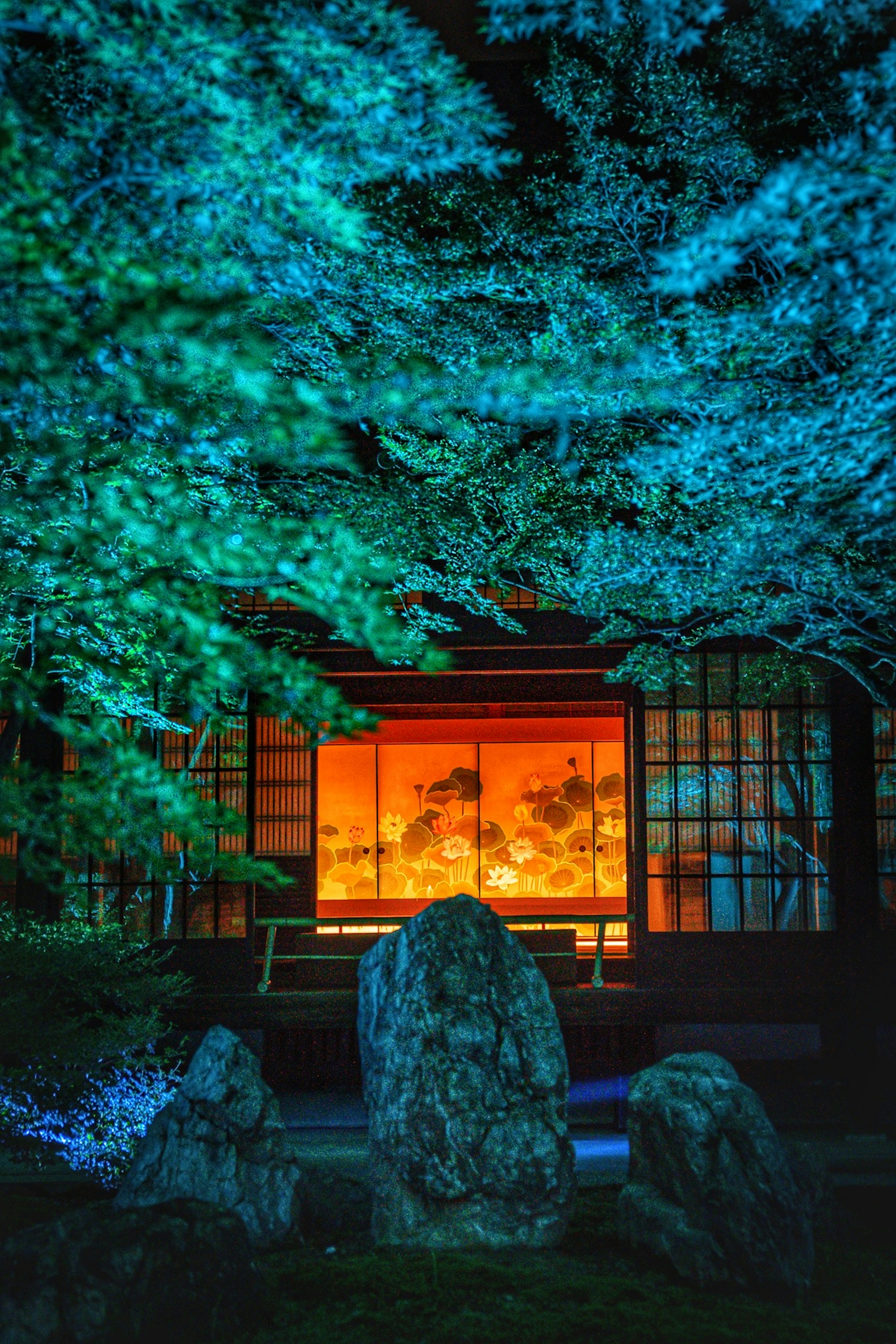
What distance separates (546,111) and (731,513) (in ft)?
14.6

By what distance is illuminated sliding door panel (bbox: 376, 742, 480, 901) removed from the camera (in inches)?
529

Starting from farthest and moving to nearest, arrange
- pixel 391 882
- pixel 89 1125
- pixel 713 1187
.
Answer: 1. pixel 391 882
2. pixel 89 1125
3. pixel 713 1187

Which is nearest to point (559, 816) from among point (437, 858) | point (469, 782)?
point (469, 782)

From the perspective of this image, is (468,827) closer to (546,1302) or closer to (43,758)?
(43,758)

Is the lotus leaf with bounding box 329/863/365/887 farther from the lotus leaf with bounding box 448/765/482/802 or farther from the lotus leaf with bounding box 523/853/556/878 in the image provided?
the lotus leaf with bounding box 523/853/556/878

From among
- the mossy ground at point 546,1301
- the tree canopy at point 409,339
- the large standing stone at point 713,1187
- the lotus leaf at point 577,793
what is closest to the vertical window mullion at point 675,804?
the tree canopy at point 409,339

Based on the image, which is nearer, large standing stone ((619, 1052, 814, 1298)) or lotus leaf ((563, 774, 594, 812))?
large standing stone ((619, 1052, 814, 1298))

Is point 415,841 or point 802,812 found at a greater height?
point 802,812

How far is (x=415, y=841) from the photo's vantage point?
13.5 metres

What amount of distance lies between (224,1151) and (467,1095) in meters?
1.51

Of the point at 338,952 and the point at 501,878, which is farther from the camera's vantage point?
the point at 501,878

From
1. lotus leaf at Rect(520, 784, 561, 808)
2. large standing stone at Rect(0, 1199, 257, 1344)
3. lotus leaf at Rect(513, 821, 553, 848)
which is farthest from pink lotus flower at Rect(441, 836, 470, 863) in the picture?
large standing stone at Rect(0, 1199, 257, 1344)

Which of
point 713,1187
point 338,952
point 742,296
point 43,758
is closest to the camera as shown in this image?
point 713,1187

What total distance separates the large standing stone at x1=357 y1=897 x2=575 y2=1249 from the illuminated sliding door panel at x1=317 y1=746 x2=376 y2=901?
650cm
